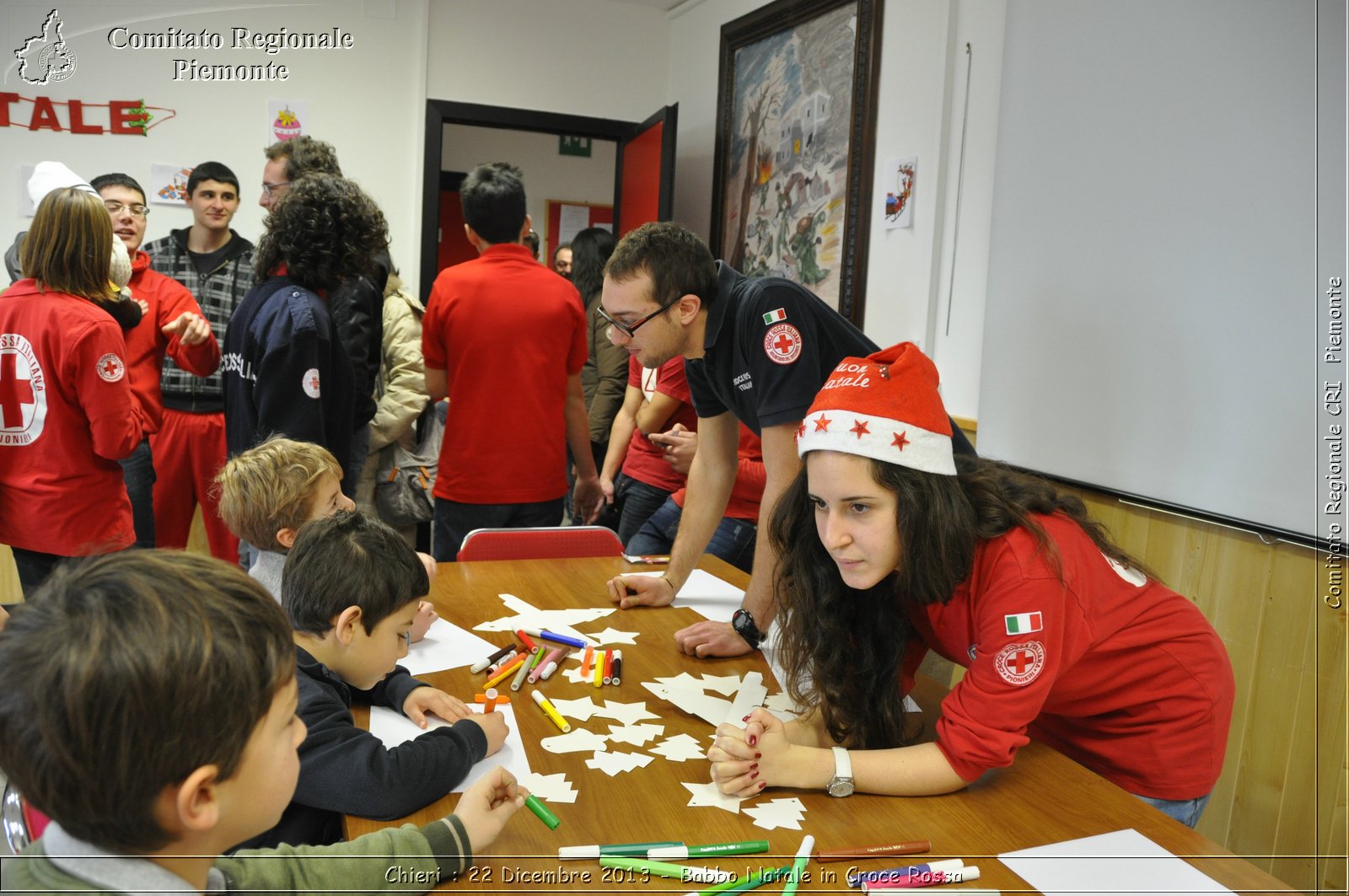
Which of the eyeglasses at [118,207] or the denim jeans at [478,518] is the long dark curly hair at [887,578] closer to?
the denim jeans at [478,518]

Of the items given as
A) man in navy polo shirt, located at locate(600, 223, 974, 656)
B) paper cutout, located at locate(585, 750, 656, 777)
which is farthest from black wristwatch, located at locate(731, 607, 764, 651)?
paper cutout, located at locate(585, 750, 656, 777)

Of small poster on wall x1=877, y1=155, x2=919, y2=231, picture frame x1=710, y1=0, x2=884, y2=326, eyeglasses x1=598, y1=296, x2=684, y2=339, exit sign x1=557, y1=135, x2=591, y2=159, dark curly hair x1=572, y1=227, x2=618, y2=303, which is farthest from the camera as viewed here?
exit sign x1=557, y1=135, x2=591, y2=159

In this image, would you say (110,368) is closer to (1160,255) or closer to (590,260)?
(590,260)

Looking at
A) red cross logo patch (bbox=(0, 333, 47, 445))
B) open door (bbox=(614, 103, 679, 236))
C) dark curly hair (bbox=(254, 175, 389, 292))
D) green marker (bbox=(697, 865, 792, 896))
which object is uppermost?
open door (bbox=(614, 103, 679, 236))

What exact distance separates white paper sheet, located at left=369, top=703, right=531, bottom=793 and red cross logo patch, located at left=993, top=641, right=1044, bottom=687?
2.19ft

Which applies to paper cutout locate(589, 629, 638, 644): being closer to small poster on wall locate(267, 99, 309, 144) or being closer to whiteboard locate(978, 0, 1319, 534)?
whiteboard locate(978, 0, 1319, 534)

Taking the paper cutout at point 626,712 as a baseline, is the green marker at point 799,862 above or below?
below

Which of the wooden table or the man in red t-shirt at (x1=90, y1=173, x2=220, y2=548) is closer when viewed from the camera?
the wooden table

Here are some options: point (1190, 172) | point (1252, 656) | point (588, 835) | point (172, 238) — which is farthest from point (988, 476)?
point (172, 238)

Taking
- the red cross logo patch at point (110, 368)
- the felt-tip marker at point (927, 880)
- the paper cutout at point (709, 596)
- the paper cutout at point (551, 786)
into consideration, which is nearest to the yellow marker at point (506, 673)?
the paper cutout at point (551, 786)

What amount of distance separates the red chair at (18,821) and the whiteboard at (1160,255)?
7.84 ft

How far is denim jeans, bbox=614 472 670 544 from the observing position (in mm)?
3346

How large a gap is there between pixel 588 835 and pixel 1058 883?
559mm

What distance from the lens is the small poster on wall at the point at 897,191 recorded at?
12.3 ft
